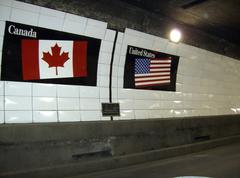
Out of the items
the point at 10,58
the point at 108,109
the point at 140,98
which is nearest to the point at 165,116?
the point at 140,98

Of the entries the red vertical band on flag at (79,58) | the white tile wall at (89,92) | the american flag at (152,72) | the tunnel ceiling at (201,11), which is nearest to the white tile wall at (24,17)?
the red vertical band on flag at (79,58)

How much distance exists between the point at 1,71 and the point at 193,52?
6062 millimetres

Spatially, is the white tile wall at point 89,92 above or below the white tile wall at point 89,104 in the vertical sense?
above

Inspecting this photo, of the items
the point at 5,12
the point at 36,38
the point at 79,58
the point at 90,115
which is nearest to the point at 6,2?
the point at 5,12

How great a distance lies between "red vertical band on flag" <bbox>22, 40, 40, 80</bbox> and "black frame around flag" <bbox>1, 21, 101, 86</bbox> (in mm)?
76

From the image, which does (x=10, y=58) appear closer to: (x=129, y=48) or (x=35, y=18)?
(x=35, y=18)

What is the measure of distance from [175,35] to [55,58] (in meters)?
3.91

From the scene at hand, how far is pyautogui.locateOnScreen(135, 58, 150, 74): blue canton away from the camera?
27.6 ft

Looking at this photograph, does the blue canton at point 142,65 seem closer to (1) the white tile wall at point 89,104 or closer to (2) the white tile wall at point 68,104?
(1) the white tile wall at point 89,104

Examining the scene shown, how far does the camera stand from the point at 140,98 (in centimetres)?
842

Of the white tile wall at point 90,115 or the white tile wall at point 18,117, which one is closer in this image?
the white tile wall at point 18,117

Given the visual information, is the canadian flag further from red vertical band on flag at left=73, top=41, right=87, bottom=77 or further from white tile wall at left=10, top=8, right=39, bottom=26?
white tile wall at left=10, top=8, right=39, bottom=26

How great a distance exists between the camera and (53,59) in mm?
6672

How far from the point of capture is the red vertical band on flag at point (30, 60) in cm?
622
